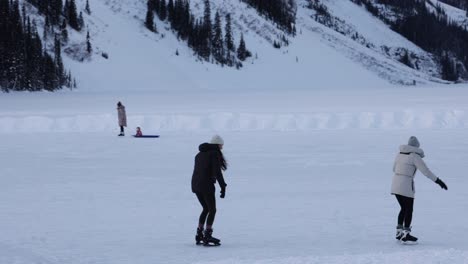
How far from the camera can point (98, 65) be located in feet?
332

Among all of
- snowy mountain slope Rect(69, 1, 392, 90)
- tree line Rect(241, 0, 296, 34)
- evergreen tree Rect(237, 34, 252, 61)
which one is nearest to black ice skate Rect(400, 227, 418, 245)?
snowy mountain slope Rect(69, 1, 392, 90)

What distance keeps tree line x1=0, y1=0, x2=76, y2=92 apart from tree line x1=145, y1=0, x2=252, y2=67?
36.6m

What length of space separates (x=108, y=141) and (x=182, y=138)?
3166 mm

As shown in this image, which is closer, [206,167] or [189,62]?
[206,167]

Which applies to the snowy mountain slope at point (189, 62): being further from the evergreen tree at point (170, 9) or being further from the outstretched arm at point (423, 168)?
the outstretched arm at point (423, 168)

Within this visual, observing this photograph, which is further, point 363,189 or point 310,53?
point 310,53

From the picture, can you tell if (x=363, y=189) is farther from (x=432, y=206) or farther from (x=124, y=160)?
(x=124, y=160)

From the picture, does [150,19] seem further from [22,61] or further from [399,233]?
[399,233]

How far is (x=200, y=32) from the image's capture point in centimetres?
11925

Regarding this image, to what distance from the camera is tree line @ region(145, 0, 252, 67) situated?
4688 inches

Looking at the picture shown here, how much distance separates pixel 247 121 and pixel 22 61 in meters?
56.0

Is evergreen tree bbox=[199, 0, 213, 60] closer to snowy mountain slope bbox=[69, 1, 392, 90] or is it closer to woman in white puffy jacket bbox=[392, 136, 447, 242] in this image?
snowy mountain slope bbox=[69, 1, 392, 90]

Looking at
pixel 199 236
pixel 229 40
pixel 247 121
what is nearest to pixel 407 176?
pixel 199 236

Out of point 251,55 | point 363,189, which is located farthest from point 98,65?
point 363,189
